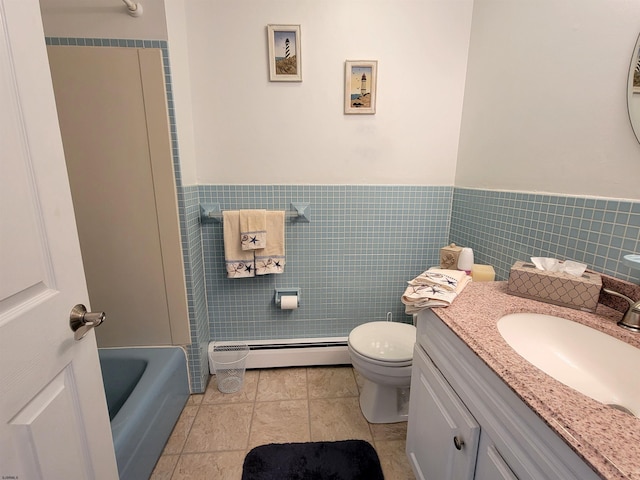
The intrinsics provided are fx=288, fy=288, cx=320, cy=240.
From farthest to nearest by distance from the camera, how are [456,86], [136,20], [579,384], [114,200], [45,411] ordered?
[456,86]
[114,200]
[136,20]
[579,384]
[45,411]

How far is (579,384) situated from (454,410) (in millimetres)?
325

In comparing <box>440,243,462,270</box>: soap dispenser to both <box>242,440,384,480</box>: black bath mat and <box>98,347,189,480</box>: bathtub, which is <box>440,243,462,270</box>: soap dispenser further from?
<box>98,347,189,480</box>: bathtub

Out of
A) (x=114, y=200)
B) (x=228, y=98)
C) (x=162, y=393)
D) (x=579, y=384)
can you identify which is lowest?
(x=162, y=393)

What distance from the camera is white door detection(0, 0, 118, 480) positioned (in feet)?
1.71

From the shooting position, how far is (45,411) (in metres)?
0.60

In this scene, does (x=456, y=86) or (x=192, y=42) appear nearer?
(x=192, y=42)

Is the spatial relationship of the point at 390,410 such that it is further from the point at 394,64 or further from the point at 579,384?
the point at 394,64

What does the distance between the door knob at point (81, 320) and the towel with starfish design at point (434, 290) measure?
0.89m

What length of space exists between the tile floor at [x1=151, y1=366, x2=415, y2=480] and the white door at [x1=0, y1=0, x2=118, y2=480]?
76 centimetres

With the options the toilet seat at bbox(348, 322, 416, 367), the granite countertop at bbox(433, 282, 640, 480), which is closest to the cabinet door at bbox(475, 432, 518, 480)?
the granite countertop at bbox(433, 282, 640, 480)

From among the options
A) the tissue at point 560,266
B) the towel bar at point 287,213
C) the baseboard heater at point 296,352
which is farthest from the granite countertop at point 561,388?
the baseboard heater at point 296,352

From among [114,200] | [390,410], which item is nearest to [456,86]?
[390,410]

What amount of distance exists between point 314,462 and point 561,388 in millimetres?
1154

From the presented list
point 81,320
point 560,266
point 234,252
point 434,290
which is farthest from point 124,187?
point 560,266
